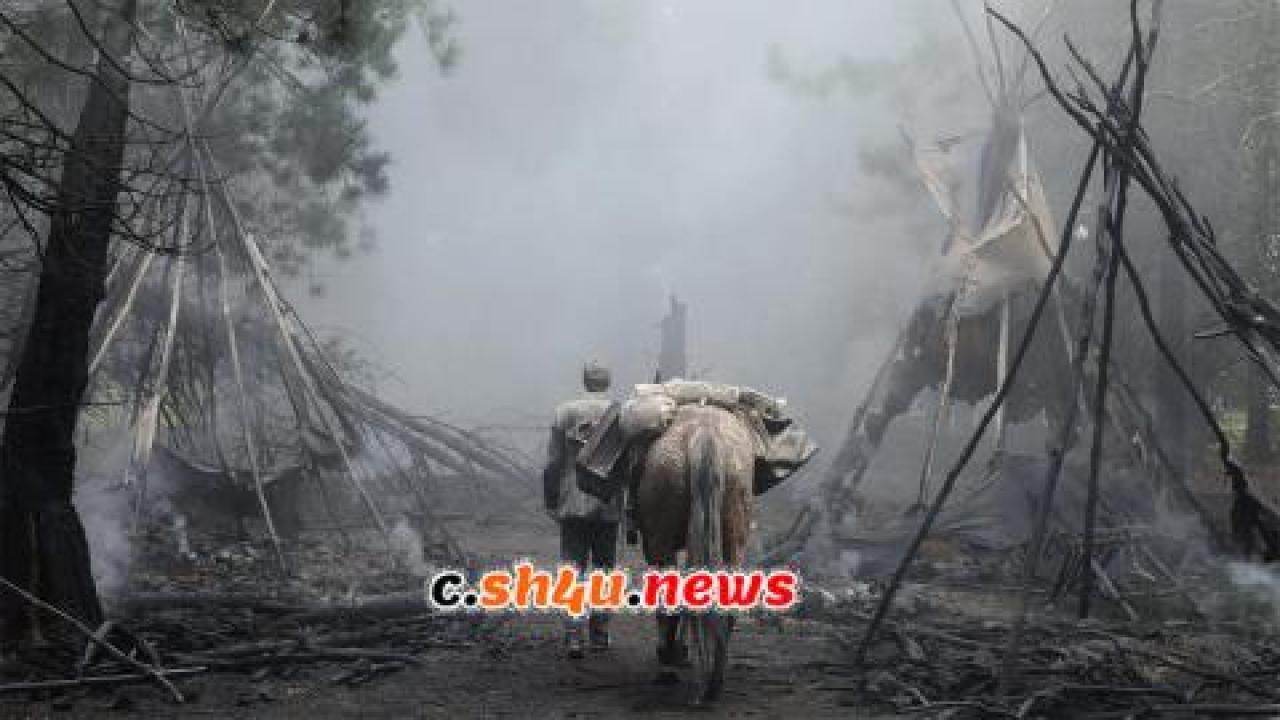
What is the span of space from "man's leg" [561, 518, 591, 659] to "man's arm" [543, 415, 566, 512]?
0.64ft

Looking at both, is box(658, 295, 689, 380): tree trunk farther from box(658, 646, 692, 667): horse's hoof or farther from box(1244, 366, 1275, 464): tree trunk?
box(658, 646, 692, 667): horse's hoof

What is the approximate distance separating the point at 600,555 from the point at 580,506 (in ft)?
1.84

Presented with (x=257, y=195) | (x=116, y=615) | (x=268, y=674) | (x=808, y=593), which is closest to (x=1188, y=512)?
(x=808, y=593)

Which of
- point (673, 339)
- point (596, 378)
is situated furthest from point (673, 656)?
point (673, 339)

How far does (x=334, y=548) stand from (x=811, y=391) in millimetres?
18591

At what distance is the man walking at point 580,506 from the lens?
8.60 metres

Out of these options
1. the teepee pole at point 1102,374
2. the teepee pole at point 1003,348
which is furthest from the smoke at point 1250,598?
the teepee pole at point 1102,374

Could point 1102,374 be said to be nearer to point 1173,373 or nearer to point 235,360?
point 235,360

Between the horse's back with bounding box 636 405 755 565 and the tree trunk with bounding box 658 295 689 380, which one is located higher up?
the tree trunk with bounding box 658 295 689 380

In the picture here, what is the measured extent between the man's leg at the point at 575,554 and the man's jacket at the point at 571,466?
0.39 ft

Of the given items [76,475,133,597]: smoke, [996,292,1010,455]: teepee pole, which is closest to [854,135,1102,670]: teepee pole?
[996,292,1010,455]: teepee pole

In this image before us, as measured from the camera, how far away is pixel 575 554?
892 centimetres

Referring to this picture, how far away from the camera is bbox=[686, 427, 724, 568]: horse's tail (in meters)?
6.98

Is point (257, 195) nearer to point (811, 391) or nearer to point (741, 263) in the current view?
point (811, 391)
